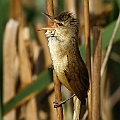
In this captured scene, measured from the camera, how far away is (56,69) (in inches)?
66.1

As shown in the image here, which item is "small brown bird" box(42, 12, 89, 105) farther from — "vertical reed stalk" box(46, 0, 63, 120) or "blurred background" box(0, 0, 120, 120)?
"blurred background" box(0, 0, 120, 120)

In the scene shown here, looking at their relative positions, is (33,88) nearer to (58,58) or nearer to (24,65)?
(24,65)

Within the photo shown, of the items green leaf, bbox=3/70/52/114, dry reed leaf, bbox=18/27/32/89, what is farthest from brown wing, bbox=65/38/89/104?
dry reed leaf, bbox=18/27/32/89

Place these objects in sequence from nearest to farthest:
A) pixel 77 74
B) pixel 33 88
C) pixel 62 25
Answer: pixel 62 25
pixel 77 74
pixel 33 88

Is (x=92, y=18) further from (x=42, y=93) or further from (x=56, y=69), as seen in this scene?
(x=56, y=69)

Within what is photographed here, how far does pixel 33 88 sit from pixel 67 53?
0.59 meters

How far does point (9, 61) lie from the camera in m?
2.48

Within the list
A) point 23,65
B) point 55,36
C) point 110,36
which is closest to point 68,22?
point 55,36

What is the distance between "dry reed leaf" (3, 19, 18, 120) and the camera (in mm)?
2465

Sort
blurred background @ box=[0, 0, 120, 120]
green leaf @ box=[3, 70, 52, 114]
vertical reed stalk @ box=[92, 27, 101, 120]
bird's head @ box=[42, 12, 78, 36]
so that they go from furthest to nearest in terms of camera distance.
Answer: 1. blurred background @ box=[0, 0, 120, 120]
2. green leaf @ box=[3, 70, 52, 114]
3. vertical reed stalk @ box=[92, 27, 101, 120]
4. bird's head @ box=[42, 12, 78, 36]

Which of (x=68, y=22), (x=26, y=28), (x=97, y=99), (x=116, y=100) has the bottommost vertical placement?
(x=116, y=100)

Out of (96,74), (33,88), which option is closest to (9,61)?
(33,88)

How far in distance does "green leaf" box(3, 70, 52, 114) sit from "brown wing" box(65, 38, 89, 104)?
1.29 ft

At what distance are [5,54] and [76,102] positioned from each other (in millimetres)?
748
